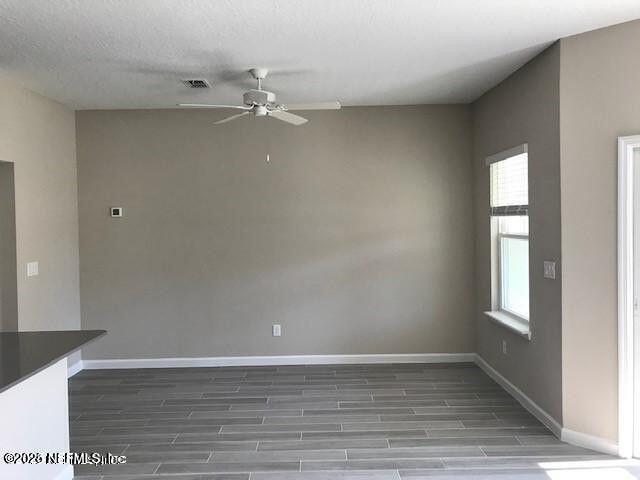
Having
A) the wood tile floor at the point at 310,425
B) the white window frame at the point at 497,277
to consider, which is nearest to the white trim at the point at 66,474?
the wood tile floor at the point at 310,425

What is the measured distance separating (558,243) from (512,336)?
3.92ft

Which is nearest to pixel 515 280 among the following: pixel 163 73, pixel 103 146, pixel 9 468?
pixel 163 73

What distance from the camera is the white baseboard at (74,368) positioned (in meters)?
5.07

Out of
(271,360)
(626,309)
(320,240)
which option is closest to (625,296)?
(626,309)

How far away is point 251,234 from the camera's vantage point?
17.6 ft

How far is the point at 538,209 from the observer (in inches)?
148

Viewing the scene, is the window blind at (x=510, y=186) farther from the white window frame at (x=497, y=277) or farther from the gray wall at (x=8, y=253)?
the gray wall at (x=8, y=253)

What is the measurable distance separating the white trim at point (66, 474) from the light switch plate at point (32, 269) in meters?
2.09

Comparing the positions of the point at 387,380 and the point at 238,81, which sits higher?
the point at 238,81

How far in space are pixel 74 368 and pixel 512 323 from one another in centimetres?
431

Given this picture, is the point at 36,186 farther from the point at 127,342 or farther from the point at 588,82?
the point at 588,82

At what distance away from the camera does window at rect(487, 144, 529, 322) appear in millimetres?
4203

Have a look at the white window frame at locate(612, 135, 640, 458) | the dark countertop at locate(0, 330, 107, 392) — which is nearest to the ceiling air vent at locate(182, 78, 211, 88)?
the dark countertop at locate(0, 330, 107, 392)

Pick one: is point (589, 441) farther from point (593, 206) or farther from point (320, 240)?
Answer: point (320, 240)
